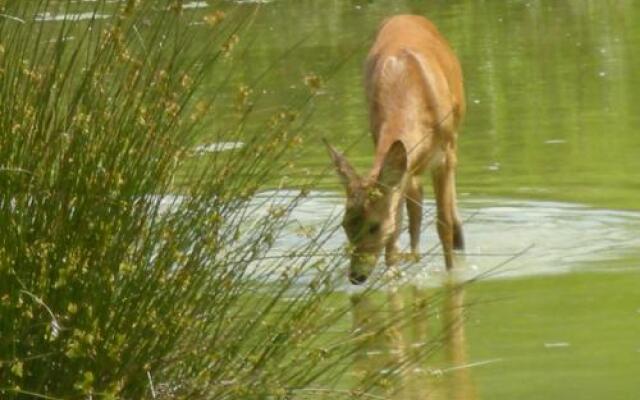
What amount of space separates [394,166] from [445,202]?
39.0 inches

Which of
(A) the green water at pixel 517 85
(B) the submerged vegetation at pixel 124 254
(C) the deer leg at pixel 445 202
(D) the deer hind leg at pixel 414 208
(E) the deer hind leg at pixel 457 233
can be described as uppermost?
(B) the submerged vegetation at pixel 124 254

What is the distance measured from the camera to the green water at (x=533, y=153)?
7281 millimetres

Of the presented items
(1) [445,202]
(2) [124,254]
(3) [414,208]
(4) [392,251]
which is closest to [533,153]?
(1) [445,202]

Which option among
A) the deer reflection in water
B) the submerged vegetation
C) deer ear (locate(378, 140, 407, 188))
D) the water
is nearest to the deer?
deer ear (locate(378, 140, 407, 188))

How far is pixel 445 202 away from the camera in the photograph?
380 inches

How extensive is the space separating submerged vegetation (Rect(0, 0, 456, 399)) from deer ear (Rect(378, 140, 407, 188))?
10.3 ft

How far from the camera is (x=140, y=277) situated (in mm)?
5070

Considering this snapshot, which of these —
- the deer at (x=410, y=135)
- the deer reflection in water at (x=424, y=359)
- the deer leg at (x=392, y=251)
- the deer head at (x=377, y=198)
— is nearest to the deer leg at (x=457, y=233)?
the deer at (x=410, y=135)

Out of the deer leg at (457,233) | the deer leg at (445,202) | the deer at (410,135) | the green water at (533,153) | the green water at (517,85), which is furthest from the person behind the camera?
the green water at (517,85)

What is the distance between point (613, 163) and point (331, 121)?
113 inches

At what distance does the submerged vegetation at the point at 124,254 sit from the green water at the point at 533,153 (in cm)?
60

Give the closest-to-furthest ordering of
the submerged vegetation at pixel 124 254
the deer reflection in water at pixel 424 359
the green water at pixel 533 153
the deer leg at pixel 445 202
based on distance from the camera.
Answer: the submerged vegetation at pixel 124 254 < the deer reflection in water at pixel 424 359 < the green water at pixel 533 153 < the deer leg at pixel 445 202

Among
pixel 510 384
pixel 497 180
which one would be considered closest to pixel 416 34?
pixel 497 180

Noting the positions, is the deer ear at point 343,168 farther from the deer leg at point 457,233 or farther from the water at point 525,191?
the deer leg at point 457,233
